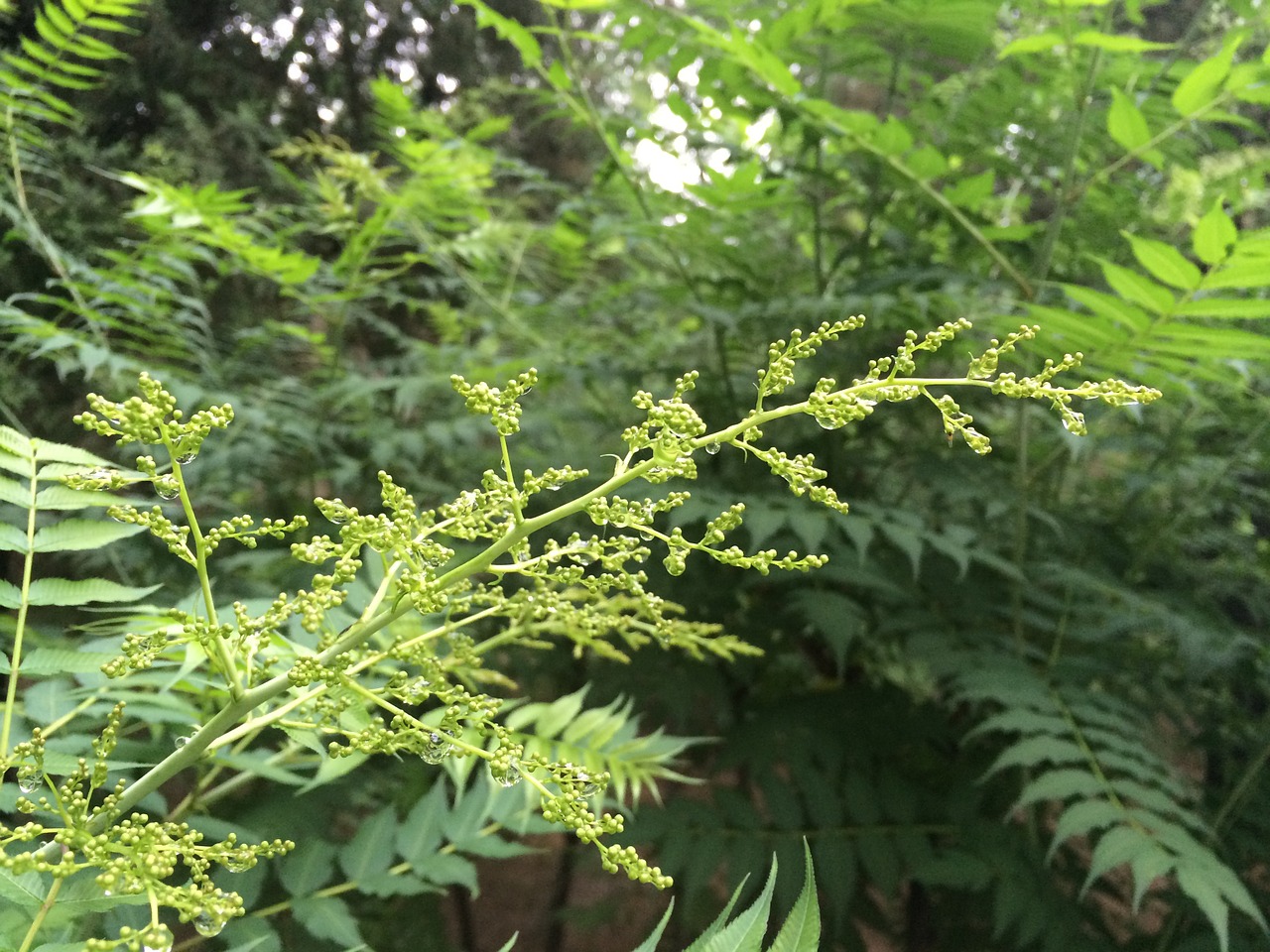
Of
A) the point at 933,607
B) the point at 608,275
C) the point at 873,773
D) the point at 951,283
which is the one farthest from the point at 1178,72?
the point at 608,275

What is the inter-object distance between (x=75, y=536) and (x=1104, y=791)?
157 cm

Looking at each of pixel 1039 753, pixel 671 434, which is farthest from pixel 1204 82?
pixel 671 434

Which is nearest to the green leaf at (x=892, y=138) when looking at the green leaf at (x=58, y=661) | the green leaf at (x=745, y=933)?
the green leaf at (x=745, y=933)

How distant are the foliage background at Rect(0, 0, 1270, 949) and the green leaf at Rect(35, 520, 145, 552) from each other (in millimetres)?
495

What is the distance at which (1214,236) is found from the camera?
1106 millimetres

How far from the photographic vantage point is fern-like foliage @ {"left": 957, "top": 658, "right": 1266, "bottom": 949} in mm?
1139

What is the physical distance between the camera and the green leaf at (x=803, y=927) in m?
0.52

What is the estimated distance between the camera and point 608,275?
12.8 feet

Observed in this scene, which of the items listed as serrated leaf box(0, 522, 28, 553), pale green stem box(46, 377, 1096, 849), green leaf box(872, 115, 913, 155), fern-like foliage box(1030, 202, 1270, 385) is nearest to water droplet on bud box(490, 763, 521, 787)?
pale green stem box(46, 377, 1096, 849)

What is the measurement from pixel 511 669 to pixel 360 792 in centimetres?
47

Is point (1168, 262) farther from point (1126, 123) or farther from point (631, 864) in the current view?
point (631, 864)

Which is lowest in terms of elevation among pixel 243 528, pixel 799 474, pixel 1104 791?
pixel 1104 791

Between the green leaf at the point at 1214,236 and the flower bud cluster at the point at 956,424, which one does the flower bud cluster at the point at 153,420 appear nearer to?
the flower bud cluster at the point at 956,424

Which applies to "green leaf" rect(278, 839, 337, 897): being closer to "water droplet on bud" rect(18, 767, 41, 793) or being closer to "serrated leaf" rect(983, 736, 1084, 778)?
"water droplet on bud" rect(18, 767, 41, 793)
